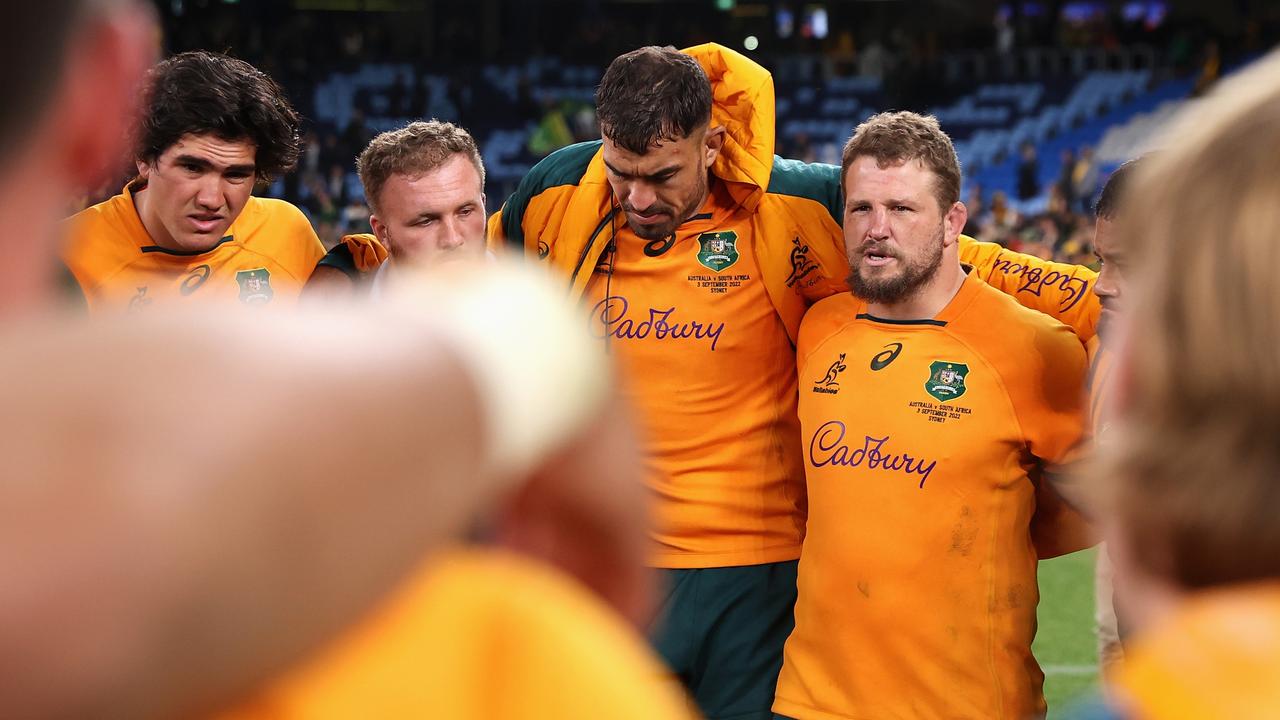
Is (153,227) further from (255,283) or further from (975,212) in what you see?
(975,212)

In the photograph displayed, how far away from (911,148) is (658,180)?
32.9 inches

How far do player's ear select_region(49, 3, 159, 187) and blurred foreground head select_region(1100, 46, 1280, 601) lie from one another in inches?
20.1

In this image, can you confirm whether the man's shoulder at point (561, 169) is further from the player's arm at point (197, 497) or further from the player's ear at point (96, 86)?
the player's arm at point (197, 497)

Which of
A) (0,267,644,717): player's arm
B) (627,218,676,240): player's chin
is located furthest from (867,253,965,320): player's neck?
(0,267,644,717): player's arm

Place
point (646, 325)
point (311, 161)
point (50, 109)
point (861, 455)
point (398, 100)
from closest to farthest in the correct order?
1. point (50, 109)
2. point (861, 455)
3. point (646, 325)
4. point (311, 161)
5. point (398, 100)

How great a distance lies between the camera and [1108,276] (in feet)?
11.0

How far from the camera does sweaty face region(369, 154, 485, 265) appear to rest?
145 inches

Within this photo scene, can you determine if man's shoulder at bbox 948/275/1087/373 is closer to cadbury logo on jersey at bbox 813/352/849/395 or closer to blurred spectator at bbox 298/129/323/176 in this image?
cadbury logo on jersey at bbox 813/352/849/395

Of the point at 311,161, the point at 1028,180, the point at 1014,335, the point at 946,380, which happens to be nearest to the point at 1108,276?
the point at 1014,335

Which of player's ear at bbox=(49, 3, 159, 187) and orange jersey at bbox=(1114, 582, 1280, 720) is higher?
player's ear at bbox=(49, 3, 159, 187)

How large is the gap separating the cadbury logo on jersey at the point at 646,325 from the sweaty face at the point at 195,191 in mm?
1209

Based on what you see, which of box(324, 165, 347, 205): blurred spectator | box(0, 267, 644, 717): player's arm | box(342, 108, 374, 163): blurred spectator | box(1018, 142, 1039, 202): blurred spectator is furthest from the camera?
box(342, 108, 374, 163): blurred spectator

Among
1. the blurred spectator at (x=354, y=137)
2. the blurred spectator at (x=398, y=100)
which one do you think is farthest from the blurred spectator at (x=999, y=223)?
the blurred spectator at (x=398, y=100)

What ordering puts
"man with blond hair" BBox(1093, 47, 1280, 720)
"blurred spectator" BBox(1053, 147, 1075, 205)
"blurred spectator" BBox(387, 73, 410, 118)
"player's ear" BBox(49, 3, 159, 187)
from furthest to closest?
"blurred spectator" BBox(387, 73, 410, 118) → "blurred spectator" BBox(1053, 147, 1075, 205) → "man with blond hair" BBox(1093, 47, 1280, 720) → "player's ear" BBox(49, 3, 159, 187)
